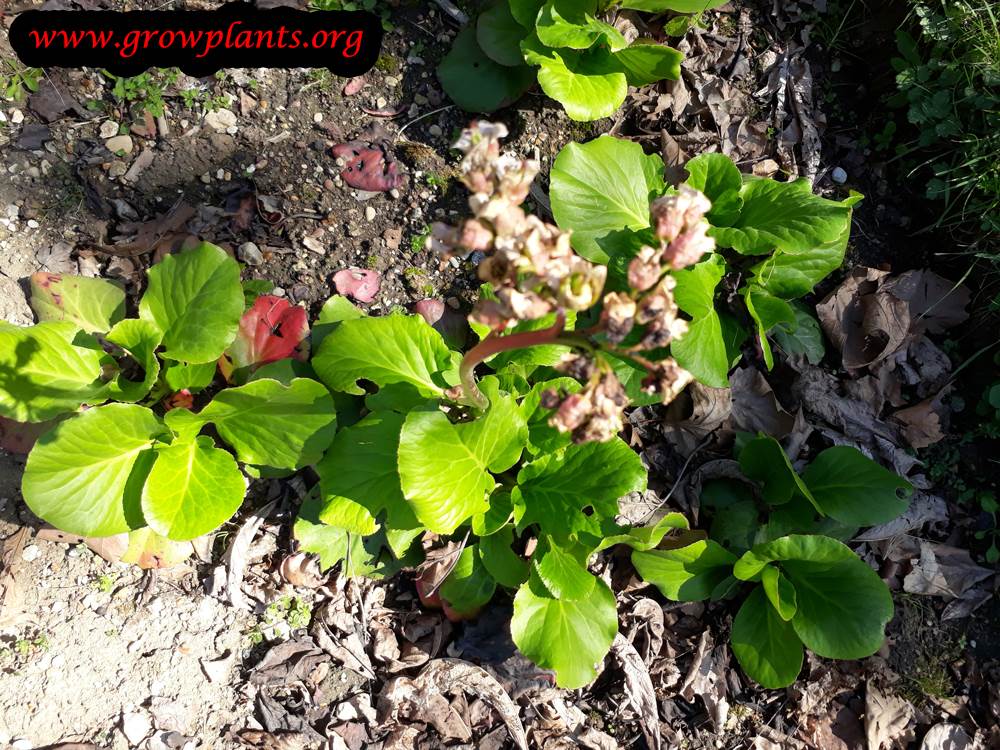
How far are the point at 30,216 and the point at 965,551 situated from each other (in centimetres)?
421

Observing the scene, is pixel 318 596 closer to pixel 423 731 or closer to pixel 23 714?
pixel 423 731

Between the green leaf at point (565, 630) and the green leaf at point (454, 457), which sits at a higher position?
the green leaf at point (454, 457)

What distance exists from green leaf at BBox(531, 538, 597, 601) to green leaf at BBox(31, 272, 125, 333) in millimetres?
1835

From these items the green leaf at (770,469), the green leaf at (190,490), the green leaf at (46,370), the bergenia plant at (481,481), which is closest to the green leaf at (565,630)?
the bergenia plant at (481,481)

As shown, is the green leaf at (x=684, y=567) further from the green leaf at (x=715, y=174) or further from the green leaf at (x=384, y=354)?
the green leaf at (x=715, y=174)

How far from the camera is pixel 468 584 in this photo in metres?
2.90

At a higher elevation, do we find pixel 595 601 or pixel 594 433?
pixel 594 433

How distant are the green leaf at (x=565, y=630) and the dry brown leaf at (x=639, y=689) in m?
0.31

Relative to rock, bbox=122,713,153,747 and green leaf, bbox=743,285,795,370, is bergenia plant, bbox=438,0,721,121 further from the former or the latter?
rock, bbox=122,713,153,747

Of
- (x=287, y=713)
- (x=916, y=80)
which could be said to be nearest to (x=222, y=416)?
(x=287, y=713)

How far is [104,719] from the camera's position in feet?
8.89

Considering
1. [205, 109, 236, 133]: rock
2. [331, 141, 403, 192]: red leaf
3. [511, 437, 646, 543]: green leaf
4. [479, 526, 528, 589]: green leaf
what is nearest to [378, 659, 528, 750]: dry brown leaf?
[479, 526, 528, 589]: green leaf

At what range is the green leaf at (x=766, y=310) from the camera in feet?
10.1

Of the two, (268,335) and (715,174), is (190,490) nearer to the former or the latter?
(268,335)
